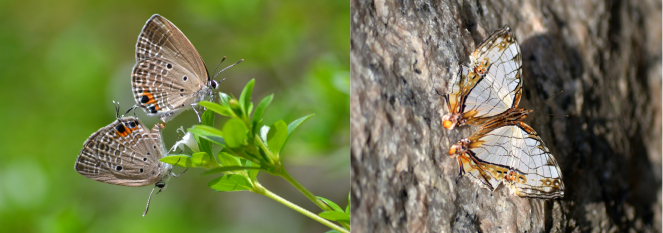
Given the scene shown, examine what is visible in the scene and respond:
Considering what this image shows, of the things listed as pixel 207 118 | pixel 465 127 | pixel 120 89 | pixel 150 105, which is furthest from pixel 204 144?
pixel 120 89

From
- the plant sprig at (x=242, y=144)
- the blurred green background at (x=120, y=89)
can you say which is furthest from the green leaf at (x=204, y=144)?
the blurred green background at (x=120, y=89)

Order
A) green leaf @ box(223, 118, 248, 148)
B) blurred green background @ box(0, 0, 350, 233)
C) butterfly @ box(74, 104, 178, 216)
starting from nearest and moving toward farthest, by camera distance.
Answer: green leaf @ box(223, 118, 248, 148), butterfly @ box(74, 104, 178, 216), blurred green background @ box(0, 0, 350, 233)

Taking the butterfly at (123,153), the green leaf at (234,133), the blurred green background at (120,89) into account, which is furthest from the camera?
the blurred green background at (120,89)

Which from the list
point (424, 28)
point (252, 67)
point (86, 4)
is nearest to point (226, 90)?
point (252, 67)

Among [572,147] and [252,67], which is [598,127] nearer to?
[572,147]

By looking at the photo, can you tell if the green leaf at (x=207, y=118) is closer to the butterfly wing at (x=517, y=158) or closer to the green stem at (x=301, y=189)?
the green stem at (x=301, y=189)

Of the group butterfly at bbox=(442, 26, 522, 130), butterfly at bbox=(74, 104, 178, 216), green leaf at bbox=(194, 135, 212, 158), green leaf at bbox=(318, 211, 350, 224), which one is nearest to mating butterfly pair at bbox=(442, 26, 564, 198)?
butterfly at bbox=(442, 26, 522, 130)

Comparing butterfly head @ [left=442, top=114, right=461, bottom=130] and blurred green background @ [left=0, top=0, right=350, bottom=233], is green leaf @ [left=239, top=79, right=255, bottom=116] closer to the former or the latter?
butterfly head @ [left=442, top=114, right=461, bottom=130]
